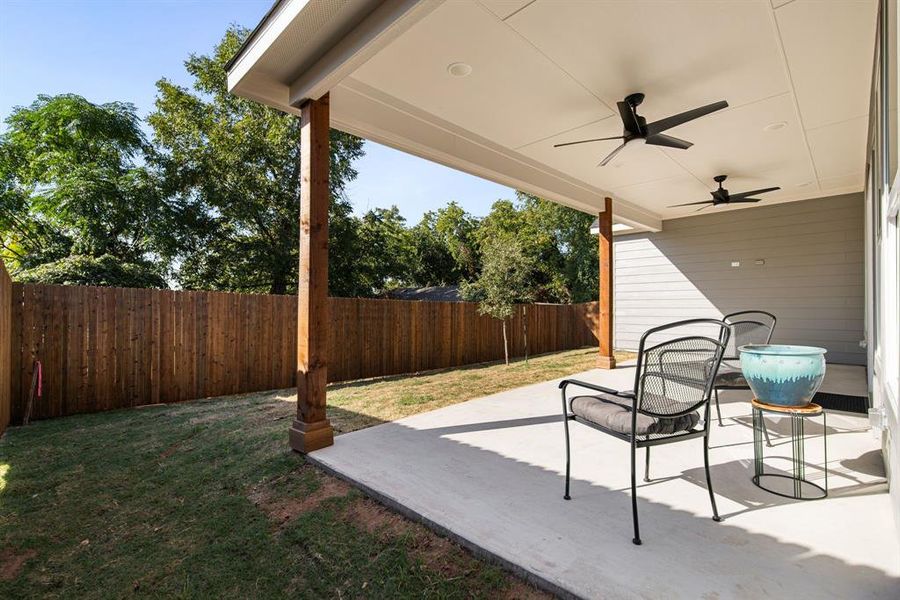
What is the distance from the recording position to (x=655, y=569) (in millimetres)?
1629

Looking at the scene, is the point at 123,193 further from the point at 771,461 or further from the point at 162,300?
Answer: the point at 771,461

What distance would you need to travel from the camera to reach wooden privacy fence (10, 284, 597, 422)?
4.14 m

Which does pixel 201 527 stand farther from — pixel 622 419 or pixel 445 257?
pixel 445 257

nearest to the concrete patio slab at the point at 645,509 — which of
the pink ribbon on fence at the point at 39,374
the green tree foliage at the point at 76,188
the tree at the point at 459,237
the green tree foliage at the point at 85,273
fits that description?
the pink ribbon on fence at the point at 39,374

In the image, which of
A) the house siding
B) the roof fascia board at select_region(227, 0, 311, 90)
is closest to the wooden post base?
the roof fascia board at select_region(227, 0, 311, 90)

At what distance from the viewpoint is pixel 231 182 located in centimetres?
1249

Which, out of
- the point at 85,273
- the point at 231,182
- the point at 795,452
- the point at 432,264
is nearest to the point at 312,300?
the point at 795,452

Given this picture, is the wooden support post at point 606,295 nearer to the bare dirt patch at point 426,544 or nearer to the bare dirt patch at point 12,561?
the bare dirt patch at point 426,544

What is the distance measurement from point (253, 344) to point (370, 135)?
3302mm

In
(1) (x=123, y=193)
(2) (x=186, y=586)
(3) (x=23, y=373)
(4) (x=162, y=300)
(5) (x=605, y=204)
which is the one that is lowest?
(2) (x=186, y=586)

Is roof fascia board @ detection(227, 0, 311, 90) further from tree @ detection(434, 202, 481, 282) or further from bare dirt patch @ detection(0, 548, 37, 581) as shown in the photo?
tree @ detection(434, 202, 481, 282)

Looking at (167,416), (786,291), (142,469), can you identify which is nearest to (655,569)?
(142,469)

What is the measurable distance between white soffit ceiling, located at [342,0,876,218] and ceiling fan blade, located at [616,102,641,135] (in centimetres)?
18

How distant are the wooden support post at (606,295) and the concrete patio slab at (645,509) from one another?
308 centimetres
